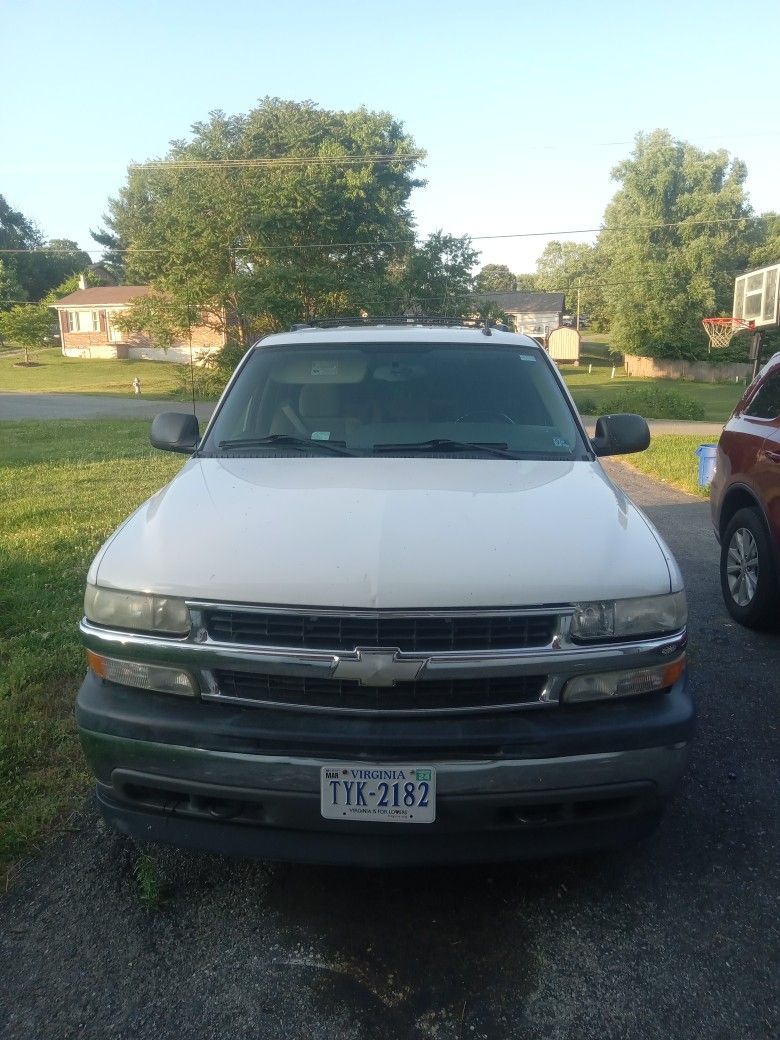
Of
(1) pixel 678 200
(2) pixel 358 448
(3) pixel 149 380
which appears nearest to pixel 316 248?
(3) pixel 149 380

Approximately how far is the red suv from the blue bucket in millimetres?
3789

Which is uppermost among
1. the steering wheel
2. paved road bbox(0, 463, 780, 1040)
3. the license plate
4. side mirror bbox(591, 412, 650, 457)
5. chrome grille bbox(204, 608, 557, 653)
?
the steering wheel

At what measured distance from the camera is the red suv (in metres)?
5.22

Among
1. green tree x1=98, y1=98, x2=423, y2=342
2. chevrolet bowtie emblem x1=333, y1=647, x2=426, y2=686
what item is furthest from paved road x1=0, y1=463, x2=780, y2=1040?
green tree x1=98, y1=98, x2=423, y2=342

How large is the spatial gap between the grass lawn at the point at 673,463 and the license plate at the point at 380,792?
928 centimetres

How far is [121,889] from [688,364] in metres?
56.8

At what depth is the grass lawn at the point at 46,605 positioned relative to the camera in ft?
11.6

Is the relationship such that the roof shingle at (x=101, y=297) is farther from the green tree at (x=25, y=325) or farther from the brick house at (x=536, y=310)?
the brick house at (x=536, y=310)

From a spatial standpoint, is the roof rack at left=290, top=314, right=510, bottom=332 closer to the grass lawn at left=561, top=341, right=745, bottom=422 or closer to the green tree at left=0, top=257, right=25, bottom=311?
the grass lawn at left=561, top=341, right=745, bottom=422

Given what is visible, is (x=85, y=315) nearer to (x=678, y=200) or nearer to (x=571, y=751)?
(x=678, y=200)

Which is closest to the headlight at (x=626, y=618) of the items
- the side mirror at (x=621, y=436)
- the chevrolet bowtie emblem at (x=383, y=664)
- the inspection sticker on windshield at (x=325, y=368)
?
the chevrolet bowtie emblem at (x=383, y=664)

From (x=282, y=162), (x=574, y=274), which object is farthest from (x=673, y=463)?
(x=574, y=274)

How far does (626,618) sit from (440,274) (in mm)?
35285

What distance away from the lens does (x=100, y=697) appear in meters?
2.69
